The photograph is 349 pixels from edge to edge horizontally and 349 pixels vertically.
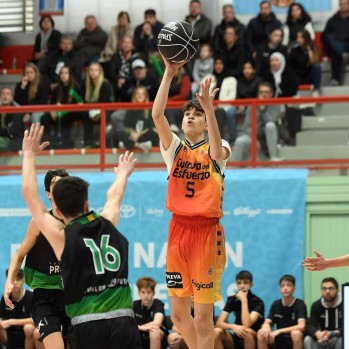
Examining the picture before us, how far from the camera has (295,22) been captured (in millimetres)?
21016

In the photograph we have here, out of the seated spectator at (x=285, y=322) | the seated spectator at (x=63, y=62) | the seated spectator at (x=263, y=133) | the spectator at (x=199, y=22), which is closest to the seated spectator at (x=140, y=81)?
the seated spectator at (x=63, y=62)

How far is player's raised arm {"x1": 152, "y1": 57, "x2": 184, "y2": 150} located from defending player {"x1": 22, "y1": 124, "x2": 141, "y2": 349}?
2.31 meters

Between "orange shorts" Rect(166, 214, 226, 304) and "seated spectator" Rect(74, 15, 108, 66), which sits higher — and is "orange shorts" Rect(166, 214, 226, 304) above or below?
below

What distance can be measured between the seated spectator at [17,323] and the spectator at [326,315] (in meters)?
4.04

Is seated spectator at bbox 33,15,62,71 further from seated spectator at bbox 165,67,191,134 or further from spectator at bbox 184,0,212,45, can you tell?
seated spectator at bbox 165,67,191,134

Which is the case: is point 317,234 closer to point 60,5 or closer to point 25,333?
point 25,333

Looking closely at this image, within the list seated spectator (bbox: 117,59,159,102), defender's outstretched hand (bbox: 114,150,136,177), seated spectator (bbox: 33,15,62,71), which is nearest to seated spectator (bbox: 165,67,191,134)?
seated spectator (bbox: 117,59,159,102)

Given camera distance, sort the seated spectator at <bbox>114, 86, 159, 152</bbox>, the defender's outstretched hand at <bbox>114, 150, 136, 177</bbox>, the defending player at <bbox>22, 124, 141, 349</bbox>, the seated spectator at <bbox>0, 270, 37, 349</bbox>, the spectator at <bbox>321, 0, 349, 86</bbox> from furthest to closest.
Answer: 1. the spectator at <bbox>321, 0, 349, 86</bbox>
2. the seated spectator at <bbox>114, 86, 159, 152</bbox>
3. the seated spectator at <bbox>0, 270, 37, 349</bbox>
4. the defender's outstretched hand at <bbox>114, 150, 136, 177</bbox>
5. the defending player at <bbox>22, 124, 141, 349</bbox>

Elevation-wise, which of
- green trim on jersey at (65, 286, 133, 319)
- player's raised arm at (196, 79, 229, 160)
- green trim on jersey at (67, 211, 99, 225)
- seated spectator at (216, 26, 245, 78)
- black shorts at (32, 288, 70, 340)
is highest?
seated spectator at (216, 26, 245, 78)

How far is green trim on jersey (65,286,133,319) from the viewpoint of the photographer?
834 centimetres

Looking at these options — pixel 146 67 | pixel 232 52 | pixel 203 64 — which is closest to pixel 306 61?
pixel 232 52

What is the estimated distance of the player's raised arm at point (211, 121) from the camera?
398 inches

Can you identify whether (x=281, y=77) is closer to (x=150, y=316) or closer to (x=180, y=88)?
(x=180, y=88)

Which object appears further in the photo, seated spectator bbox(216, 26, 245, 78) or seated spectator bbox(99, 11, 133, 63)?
seated spectator bbox(99, 11, 133, 63)
